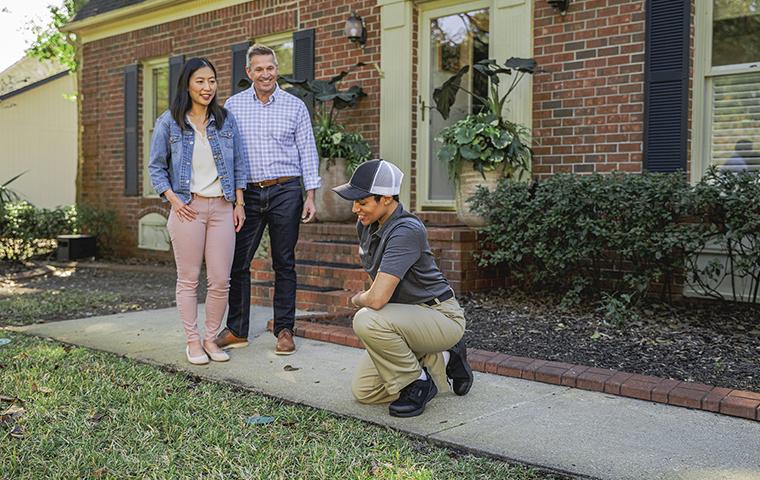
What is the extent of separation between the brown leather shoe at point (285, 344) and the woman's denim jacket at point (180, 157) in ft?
2.96

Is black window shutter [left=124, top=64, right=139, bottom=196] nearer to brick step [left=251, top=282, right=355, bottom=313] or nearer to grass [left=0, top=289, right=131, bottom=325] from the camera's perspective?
grass [left=0, top=289, right=131, bottom=325]

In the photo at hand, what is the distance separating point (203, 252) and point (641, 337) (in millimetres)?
2753

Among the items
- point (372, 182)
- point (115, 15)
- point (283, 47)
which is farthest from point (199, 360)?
point (115, 15)

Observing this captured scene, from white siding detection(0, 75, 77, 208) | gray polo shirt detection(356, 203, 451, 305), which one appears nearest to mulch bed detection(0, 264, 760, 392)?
gray polo shirt detection(356, 203, 451, 305)

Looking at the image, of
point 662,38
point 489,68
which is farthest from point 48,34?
point 662,38

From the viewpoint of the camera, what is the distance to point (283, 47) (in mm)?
9492

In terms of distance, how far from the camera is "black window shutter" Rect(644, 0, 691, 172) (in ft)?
19.4

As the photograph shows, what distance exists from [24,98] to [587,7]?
16106 mm

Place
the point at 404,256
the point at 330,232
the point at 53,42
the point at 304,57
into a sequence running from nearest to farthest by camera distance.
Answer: the point at 404,256
the point at 330,232
the point at 304,57
the point at 53,42

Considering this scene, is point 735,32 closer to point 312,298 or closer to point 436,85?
point 436,85

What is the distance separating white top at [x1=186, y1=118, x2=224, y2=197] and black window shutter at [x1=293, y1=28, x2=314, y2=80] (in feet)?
14.9

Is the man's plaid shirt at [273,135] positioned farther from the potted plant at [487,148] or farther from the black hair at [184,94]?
the potted plant at [487,148]

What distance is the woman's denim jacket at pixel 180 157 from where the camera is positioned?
13.9ft

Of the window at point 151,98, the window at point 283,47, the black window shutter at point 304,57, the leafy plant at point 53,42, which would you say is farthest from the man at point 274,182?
the leafy plant at point 53,42
